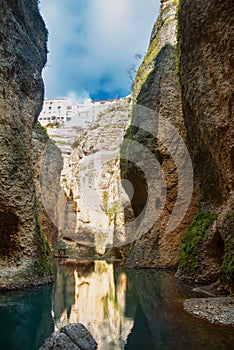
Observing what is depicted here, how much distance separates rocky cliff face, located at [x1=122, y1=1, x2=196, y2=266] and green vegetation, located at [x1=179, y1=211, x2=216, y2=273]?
13.5ft

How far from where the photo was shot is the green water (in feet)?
20.5

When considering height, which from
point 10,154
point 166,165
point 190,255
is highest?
point 166,165

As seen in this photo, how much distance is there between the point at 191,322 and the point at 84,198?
42394 millimetres

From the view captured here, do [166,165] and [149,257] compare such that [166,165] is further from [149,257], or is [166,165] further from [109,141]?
[109,141]

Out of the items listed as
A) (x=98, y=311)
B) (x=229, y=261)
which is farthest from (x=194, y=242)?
(x=98, y=311)

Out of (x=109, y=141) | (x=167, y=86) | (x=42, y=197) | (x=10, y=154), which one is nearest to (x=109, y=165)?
(x=109, y=141)

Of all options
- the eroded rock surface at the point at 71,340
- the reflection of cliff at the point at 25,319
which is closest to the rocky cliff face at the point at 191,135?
the reflection of cliff at the point at 25,319

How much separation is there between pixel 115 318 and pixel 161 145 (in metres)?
14.5

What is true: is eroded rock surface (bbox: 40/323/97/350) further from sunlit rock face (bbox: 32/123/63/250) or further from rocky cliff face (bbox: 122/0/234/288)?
sunlit rock face (bbox: 32/123/63/250)

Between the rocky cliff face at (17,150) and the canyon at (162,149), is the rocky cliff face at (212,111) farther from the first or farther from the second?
the rocky cliff face at (17,150)

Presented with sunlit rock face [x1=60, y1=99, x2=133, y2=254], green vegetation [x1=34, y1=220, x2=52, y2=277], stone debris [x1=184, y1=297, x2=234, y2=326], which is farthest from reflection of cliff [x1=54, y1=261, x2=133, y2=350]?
sunlit rock face [x1=60, y1=99, x2=133, y2=254]

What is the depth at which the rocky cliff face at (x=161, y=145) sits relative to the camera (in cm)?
2088

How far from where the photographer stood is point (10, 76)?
14.4m

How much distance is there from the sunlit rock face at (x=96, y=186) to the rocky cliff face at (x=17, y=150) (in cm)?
2561
